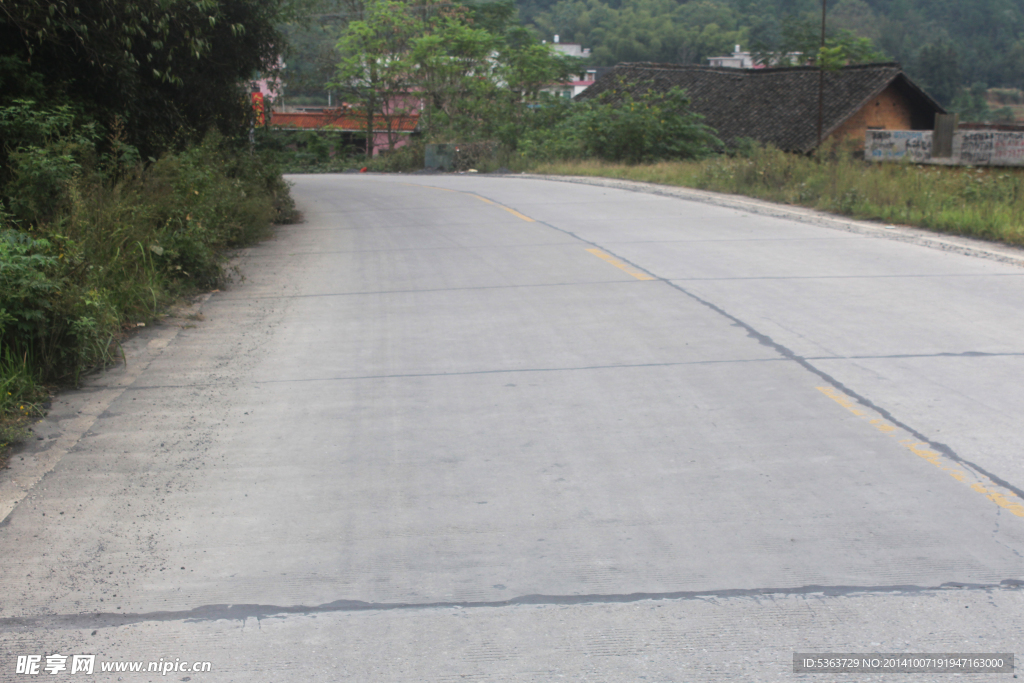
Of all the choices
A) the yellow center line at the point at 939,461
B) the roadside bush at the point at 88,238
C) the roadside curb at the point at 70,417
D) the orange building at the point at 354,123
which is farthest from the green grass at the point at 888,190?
the orange building at the point at 354,123

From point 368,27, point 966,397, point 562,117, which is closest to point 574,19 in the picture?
point 368,27

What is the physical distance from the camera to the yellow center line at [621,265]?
11.0 meters

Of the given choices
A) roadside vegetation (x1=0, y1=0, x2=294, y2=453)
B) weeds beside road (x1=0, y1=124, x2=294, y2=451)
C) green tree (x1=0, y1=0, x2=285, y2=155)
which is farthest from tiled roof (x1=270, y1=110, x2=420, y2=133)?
weeds beside road (x1=0, y1=124, x2=294, y2=451)

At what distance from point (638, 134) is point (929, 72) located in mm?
54580

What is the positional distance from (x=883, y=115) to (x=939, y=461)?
46145 mm

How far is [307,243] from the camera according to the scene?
15227mm

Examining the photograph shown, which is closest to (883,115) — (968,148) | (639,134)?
(639,134)

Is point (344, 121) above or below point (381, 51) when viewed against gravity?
Result: below

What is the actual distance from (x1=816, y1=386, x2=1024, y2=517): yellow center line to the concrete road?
2 centimetres

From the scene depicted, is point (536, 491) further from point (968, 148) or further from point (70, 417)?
point (968, 148)

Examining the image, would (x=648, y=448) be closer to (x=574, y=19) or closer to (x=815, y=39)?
(x=815, y=39)

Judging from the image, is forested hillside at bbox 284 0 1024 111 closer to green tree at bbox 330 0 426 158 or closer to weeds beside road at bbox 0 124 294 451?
green tree at bbox 330 0 426 158

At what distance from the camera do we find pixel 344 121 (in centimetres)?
7206

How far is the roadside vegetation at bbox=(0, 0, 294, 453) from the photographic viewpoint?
7.11 meters
